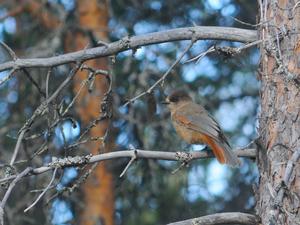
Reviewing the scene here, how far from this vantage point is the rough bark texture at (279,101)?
5066mm

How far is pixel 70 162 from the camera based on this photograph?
5145 mm

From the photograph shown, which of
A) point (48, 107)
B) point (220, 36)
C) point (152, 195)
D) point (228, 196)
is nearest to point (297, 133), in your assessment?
point (220, 36)

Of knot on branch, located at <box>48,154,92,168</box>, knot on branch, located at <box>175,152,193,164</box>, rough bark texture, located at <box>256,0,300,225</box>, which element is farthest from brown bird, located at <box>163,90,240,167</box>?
knot on branch, located at <box>48,154,92,168</box>

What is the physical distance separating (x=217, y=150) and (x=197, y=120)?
85cm

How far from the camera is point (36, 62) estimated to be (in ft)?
17.4

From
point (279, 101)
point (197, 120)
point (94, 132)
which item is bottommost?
point (279, 101)

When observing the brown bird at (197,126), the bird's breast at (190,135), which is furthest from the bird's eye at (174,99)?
the bird's breast at (190,135)

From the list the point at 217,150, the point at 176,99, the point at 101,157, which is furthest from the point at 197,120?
the point at 101,157

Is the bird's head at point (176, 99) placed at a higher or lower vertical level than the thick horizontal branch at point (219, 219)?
higher

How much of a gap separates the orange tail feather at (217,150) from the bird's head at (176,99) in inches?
41.3

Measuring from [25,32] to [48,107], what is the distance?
15.8 ft

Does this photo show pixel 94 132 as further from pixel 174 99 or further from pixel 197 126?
pixel 197 126

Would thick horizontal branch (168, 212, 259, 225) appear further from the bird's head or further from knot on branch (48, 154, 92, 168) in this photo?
the bird's head

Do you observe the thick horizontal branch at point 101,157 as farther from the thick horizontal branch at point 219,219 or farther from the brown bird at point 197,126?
the brown bird at point 197,126
